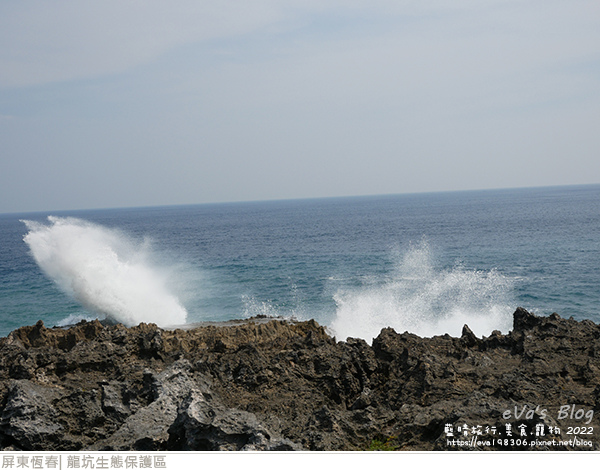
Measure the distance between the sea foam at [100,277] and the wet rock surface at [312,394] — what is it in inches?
713

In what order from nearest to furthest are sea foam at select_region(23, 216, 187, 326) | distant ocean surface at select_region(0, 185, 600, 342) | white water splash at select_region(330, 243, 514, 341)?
white water splash at select_region(330, 243, 514, 341) < distant ocean surface at select_region(0, 185, 600, 342) < sea foam at select_region(23, 216, 187, 326)

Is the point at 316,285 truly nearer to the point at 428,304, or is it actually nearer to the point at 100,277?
the point at 428,304

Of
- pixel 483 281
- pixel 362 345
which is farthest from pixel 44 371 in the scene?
pixel 483 281

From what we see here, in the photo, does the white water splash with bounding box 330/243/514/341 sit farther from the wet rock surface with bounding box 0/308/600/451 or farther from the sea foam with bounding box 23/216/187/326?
the wet rock surface with bounding box 0/308/600/451

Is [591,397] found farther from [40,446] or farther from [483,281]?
[483,281]

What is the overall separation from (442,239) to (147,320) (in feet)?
149

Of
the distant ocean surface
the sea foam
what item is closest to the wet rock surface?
the distant ocean surface

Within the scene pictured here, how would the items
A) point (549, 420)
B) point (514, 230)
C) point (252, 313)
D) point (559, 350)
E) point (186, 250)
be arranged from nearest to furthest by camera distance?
point (549, 420) < point (559, 350) < point (252, 313) < point (186, 250) < point (514, 230)

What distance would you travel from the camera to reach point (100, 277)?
3153 cm

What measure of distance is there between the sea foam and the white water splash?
36.0 feet

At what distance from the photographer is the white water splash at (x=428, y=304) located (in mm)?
25375

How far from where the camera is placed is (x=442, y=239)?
2507 inches

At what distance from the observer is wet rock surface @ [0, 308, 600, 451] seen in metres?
6.85

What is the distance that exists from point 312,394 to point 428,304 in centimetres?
2197
